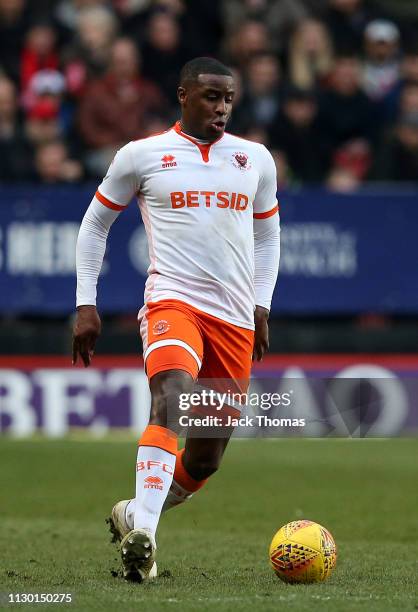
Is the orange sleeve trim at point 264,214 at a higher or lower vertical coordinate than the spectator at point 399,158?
higher

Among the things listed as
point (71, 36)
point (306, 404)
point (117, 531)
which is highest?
point (71, 36)

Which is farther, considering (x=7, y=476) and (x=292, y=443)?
(x=292, y=443)

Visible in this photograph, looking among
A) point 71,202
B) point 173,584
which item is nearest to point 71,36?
point 71,202

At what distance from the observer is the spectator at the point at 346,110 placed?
1564cm

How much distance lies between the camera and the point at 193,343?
21.5 feet

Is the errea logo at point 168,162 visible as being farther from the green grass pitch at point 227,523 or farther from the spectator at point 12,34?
the spectator at point 12,34

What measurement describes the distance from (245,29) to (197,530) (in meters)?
8.50

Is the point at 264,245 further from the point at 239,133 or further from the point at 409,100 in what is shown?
the point at 409,100

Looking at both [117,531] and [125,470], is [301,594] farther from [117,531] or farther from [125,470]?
[125,470]

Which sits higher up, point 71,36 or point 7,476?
point 71,36

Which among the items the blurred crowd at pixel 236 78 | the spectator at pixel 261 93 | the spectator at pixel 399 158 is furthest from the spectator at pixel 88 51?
the spectator at pixel 399 158

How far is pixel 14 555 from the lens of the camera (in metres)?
7.54

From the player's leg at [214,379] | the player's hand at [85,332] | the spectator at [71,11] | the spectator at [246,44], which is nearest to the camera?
the player's hand at [85,332]

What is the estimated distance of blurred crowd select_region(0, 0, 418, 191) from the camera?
48.7 feet
